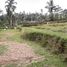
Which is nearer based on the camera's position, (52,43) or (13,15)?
(52,43)

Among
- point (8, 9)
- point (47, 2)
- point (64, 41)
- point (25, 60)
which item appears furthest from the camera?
point (47, 2)

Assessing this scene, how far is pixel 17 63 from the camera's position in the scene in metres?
12.5

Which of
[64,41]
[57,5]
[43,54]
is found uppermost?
[57,5]

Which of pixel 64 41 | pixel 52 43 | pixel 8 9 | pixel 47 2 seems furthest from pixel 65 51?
pixel 47 2

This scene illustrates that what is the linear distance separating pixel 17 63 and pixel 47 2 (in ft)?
186

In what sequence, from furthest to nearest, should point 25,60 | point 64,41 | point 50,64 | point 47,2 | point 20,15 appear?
1. point 20,15
2. point 47,2
3. point 64,41
4. point 25,60
5. point 50,64

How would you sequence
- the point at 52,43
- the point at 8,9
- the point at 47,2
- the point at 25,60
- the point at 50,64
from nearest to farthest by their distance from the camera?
1. the point at 50,64
2. the point at 25,60
3. the point at 52,43
4. the point at 8,9
5. the point at 47,2

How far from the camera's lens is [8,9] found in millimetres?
61000

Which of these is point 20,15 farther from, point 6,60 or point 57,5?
point 6,60

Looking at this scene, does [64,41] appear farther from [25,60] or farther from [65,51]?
[25,60]

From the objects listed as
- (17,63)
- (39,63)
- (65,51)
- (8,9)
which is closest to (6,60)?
(17,63)

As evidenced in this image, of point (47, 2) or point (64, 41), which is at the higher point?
point (47, 2)

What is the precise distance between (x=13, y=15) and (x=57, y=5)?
58.6 ft

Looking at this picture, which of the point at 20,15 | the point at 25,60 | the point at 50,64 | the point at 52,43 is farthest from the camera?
the point at 20,15
